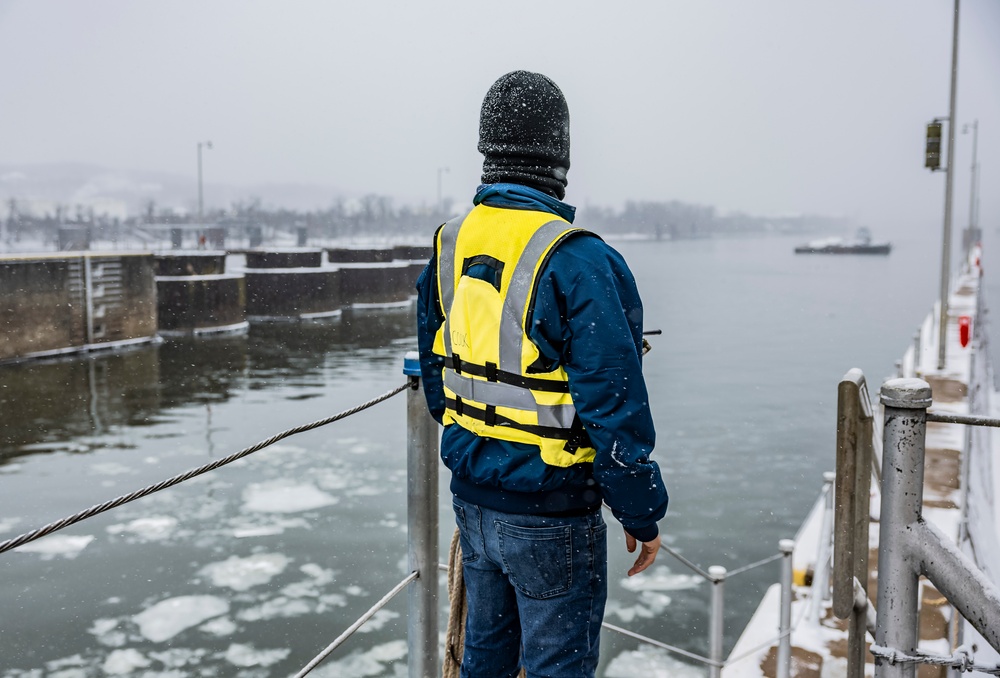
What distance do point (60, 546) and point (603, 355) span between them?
15.5m

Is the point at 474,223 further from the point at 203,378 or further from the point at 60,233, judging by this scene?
the point at 60,233

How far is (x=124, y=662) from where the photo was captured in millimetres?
9664

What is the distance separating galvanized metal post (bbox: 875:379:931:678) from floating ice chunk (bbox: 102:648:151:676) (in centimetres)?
951

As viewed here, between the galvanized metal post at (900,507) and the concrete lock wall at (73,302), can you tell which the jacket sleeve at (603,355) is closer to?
the galvanized metal post at (900,507)

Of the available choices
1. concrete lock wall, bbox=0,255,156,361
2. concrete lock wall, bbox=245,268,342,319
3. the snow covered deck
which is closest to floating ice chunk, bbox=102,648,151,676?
the snow covered deck

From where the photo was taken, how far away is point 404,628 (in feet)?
36.9

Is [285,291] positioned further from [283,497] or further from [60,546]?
[60,546]

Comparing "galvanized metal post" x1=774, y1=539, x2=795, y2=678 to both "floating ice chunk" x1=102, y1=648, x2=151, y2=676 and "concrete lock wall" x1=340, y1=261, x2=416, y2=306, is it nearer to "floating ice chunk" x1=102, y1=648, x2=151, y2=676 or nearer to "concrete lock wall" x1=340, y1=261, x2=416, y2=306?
"floating ice chunk" x1=102, y1=648, x2=151, y2=676

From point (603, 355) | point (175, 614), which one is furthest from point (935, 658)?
point (175, 614)

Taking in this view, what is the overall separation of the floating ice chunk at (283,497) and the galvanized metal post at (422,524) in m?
14.1

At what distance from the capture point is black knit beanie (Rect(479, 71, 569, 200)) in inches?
86.6

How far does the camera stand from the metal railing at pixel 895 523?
79.0 inches

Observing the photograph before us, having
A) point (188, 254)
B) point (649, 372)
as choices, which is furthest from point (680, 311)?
point (188, 254)

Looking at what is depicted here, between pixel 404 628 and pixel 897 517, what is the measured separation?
33.3 ft
